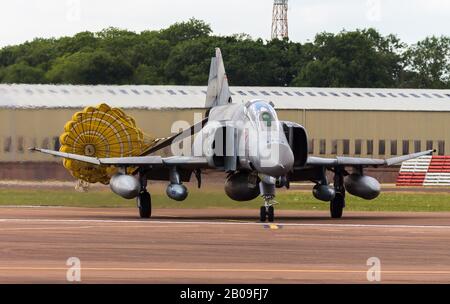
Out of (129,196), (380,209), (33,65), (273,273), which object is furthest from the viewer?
(33,65)

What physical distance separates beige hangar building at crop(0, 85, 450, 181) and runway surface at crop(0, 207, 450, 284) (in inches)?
1022

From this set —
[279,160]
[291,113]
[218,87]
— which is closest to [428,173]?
[291,113]

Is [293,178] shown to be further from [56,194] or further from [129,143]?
[56,194]

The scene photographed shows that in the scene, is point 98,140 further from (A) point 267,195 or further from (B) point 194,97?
(B) point 194,97

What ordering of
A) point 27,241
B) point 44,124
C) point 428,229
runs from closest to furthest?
point 27,241 → point 428,229 → point 44,124

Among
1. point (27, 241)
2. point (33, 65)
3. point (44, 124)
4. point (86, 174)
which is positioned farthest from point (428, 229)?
point (33, 65)

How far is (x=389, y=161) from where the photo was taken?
119 feet

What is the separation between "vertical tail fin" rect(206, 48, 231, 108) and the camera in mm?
37562

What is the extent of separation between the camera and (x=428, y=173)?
69188 millimetres

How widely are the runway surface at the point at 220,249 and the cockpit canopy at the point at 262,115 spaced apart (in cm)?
234

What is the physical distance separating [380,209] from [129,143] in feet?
27.3

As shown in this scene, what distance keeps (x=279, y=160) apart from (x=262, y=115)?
1.78 metres

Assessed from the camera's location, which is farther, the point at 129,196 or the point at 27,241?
the point at 129,196

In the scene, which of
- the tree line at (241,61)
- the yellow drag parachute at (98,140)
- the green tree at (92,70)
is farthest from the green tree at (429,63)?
the yellow drag parachute at (98,140)
